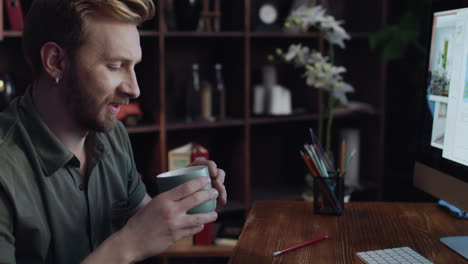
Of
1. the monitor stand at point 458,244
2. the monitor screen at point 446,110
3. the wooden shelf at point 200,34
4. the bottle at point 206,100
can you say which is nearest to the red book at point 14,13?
the wooden shelf at point 200,34

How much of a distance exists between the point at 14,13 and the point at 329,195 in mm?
1554

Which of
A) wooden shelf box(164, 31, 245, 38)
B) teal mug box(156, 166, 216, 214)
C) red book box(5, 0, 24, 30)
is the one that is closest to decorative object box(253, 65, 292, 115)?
wooden shelf box(164, 31, 245, 38)

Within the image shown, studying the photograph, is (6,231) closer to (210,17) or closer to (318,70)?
(318,70)

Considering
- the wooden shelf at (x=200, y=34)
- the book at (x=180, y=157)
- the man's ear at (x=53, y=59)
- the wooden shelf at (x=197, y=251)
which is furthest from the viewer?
the wooden shelf at (x=200, y=34)

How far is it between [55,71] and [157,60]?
1269 millimetres

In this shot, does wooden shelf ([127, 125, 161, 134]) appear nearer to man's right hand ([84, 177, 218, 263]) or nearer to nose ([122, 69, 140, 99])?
nose ([122, 69, 140, 99])

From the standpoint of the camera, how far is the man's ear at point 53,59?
110 centimetres

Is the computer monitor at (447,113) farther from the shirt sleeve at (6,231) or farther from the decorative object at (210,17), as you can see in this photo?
the decorative object at (210,17)

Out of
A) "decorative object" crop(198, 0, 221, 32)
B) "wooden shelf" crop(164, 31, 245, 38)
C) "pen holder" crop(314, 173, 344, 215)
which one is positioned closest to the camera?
"pen holder" crop(314, 173, 344, 215)

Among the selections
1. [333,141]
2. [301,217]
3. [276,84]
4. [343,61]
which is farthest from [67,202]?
[343,61]

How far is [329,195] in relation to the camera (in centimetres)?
132

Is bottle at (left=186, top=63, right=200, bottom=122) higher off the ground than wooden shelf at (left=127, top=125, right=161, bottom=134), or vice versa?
bottle at (left=186, top=63, right=200, bottom=122)

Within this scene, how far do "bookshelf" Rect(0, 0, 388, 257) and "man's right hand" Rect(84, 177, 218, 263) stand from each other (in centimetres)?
129

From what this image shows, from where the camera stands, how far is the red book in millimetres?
2080
